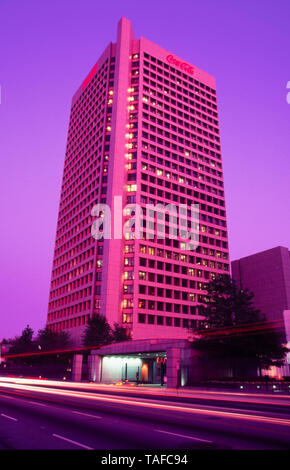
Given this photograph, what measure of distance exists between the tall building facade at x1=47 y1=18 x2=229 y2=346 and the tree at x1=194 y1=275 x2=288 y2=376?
30008 mm

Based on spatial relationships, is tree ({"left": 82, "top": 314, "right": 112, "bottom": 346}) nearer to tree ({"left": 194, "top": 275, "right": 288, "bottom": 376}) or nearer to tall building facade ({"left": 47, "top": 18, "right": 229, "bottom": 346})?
tall building facade ({"left": 47, "top": 18, "right": 229, "bottom": 346})

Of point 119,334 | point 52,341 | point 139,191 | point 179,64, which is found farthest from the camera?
point 179,64

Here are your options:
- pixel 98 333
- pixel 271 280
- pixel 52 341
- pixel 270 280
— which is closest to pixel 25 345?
pixel 52 341

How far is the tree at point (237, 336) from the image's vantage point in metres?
42.2

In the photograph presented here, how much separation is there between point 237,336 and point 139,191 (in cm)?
5530

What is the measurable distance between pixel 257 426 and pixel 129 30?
407ft

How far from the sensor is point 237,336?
42781mm

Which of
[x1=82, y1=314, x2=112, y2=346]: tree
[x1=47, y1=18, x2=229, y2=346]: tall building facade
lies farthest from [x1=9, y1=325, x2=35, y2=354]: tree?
[x1=82, y1=314, x2=112, y2=346]: tree

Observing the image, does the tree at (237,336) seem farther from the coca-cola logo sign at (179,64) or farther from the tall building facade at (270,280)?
the coca-cola logo sign at (179,64)

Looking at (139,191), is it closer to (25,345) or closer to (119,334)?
(119,334)

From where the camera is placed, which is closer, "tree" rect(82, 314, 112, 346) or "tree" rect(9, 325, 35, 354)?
"tree" rect(82, 314, 112, 346)

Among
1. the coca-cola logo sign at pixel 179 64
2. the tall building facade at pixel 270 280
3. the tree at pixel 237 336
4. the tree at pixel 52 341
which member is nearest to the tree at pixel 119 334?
the tree at pixel 52 341

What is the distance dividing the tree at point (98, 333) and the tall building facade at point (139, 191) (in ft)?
21.0

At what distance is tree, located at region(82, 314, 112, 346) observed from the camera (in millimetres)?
70188
